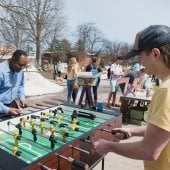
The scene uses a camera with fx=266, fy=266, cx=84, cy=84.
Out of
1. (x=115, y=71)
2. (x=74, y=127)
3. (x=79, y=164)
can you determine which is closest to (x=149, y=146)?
(x=79, y=164)

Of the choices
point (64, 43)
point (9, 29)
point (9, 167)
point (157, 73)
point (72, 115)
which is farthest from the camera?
point (64, 43)

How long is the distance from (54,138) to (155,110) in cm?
128

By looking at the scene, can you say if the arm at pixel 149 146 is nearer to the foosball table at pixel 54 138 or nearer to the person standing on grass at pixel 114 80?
the foosball table at pixel 54 138

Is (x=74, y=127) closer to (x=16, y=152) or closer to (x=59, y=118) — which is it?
(x=59, y=118)

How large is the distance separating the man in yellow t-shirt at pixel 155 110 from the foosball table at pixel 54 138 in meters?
0.55

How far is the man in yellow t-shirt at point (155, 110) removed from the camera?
1.21m

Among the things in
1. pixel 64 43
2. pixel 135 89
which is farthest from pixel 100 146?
pixel 64 43

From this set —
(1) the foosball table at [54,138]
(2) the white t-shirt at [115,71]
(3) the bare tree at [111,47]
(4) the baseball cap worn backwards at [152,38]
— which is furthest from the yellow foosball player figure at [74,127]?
(3) the bare tree at [111,47]

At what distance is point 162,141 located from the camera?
47.9 inches

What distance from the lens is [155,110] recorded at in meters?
1.24

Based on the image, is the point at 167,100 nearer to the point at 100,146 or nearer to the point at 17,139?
the point at 100,146

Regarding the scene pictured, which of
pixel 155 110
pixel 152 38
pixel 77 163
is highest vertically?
A: pixel 152 38

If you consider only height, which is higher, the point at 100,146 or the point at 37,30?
the point at 37,30

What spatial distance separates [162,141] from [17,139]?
148 centimetres
